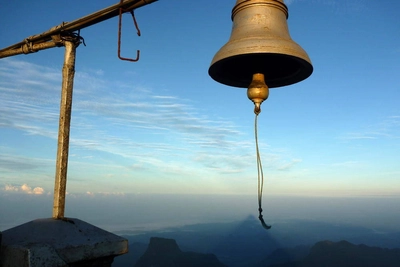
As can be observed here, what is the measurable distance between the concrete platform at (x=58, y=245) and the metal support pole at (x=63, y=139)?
254 millimetres

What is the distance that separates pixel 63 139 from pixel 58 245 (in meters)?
1.43

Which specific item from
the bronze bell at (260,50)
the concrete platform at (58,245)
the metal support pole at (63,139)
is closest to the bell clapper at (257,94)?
the bronze bell at (260,50)

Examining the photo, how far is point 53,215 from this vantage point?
4211 mm

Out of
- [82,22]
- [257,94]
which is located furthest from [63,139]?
[257,94]

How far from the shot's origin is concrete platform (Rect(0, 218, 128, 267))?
3.19 meters

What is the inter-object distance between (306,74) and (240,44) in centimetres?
94

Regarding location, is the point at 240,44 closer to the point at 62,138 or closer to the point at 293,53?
the point at 293,53

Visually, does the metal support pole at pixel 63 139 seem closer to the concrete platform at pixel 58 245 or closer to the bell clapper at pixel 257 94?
the concrete platform at pixel 58 245

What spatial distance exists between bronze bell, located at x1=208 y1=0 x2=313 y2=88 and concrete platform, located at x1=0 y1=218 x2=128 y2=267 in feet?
7.61

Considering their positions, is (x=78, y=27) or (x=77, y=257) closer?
(x=77, y=257)

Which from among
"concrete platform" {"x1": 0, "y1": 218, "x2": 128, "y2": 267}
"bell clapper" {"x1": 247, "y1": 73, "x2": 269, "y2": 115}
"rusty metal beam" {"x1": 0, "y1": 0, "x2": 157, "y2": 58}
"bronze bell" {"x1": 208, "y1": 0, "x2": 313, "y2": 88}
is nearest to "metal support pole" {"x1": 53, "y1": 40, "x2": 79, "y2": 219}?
"concrete platform" {"x1": 0, "y1": 218, "x2": 128, "y2": 267}

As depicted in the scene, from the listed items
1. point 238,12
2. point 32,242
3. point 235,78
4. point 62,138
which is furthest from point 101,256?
point 238,12

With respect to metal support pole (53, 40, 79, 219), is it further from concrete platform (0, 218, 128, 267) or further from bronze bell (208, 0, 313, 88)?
bronze bell (208, 0, 313, 88)

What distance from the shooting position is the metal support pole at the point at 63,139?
4215 mm
